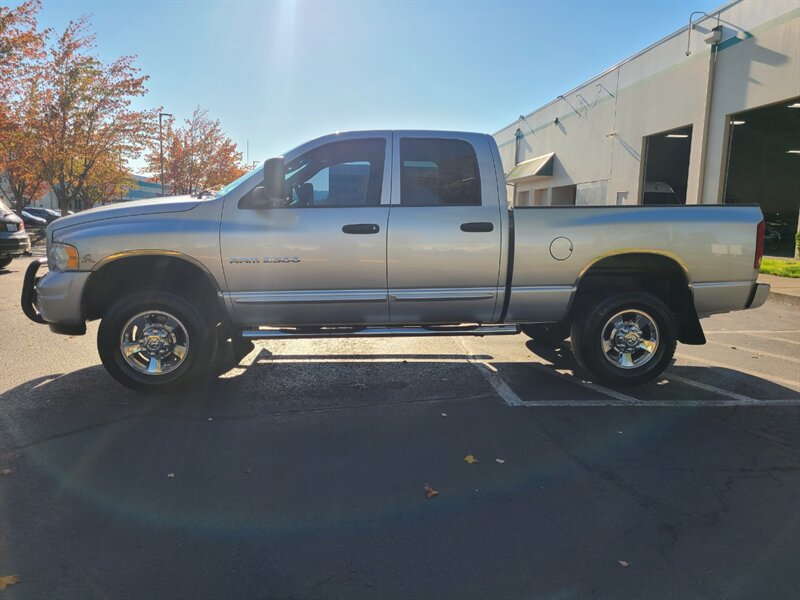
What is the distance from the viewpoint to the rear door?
4.75 meters

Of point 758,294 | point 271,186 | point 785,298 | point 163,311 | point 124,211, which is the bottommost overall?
point 785,298

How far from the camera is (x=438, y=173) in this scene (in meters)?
4.96

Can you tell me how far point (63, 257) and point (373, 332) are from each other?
274cm

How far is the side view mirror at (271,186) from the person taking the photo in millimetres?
4484

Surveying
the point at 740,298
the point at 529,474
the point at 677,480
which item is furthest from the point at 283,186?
the point at 740,298

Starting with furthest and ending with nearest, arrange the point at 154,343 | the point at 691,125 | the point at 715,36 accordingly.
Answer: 1. the point at 691,125
2. the point at 715,36
3. the point at 154,343

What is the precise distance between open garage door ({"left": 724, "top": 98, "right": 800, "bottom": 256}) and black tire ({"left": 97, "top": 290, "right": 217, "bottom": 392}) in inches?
964

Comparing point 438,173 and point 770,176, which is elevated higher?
point 770,176

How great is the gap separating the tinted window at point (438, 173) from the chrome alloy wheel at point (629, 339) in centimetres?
178

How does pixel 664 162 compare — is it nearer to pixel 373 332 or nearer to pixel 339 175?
pixel 339 175

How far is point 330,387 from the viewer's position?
5.13 meters

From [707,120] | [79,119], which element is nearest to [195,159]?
[79,119]

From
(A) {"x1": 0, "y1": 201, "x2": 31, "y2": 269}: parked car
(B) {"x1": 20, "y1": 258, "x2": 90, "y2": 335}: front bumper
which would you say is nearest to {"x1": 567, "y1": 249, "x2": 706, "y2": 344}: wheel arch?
(B) {"x1": 20, "y1": 258, "x2": 90, "y2": 335}: front bumper

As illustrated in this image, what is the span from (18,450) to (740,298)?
6.14 meters
